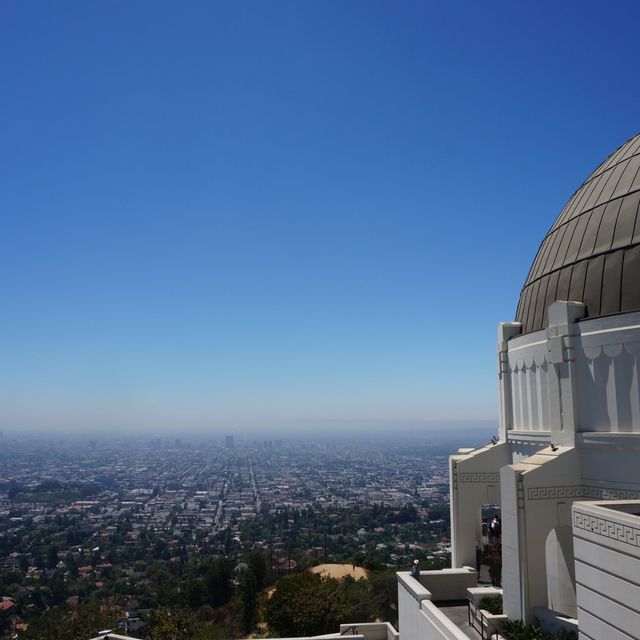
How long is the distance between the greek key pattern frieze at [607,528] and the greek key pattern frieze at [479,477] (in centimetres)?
650

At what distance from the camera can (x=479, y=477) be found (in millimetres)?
13609

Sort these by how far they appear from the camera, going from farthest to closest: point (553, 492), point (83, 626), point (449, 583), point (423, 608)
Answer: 1. point (83, 626)
2. point (449, 583)
3. point (423, 608)
4. point (553, 492)

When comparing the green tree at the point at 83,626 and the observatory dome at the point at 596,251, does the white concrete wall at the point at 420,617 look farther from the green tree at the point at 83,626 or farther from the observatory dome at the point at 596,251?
the green tree at the point at 83,626

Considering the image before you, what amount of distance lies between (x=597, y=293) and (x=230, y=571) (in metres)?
43.8

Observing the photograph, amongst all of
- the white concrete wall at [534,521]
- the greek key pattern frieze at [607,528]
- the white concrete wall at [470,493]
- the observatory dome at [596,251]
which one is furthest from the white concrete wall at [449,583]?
the greek key pattern frieze at [607,528]

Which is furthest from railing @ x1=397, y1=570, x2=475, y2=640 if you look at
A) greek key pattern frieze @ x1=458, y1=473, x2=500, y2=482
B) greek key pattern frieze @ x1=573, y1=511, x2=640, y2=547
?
greek key pattern frieze @ x1=573, y1=511, x2=640, y2=547

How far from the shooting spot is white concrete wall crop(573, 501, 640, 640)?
6.04 metres

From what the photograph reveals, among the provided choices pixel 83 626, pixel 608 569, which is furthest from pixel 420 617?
pixel 83 626

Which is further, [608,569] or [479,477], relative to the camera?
[479,477]

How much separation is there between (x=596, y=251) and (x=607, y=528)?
597cm

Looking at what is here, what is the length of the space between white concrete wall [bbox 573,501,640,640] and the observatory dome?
13.9ft

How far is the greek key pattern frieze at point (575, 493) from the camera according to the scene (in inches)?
370

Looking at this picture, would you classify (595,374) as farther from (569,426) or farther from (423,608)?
(423,608)

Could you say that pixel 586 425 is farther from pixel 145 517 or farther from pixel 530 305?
pixel 145 517
